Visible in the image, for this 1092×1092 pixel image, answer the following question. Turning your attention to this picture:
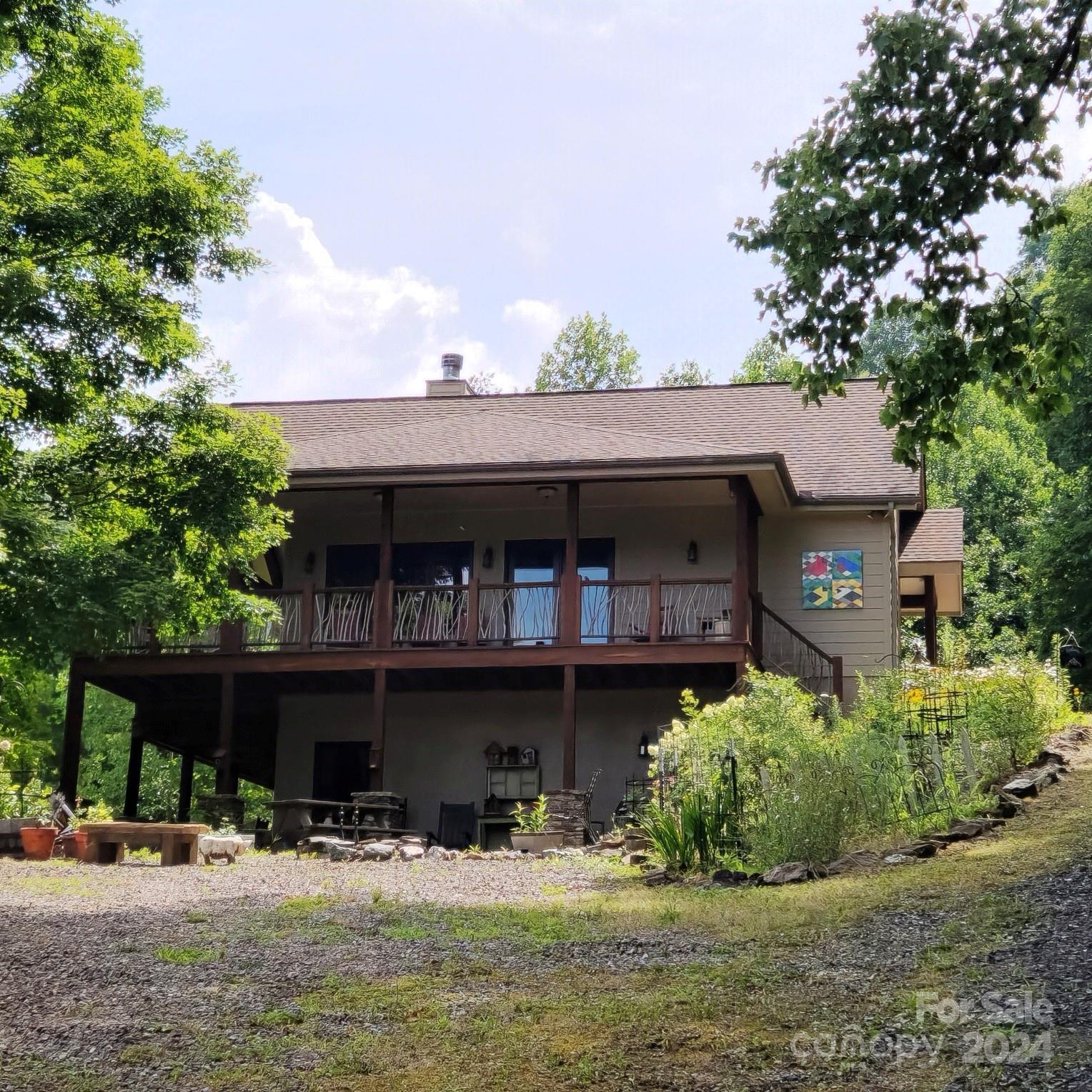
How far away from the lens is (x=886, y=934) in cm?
720

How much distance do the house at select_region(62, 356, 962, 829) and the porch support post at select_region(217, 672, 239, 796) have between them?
0.04m

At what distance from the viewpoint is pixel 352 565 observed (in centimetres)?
2036

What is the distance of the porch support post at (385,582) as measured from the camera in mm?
17834

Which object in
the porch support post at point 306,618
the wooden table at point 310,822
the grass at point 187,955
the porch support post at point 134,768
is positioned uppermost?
A: the porch support post at point 306,618

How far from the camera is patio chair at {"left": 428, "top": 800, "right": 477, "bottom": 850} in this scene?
18.5m

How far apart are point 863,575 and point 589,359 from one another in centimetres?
2585

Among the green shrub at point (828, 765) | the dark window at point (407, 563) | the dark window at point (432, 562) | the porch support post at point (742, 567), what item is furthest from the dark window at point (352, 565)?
the green shrub at point (828, 765)

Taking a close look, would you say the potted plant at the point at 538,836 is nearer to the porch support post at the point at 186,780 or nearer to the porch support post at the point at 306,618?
the porch support post at the point at 306,618

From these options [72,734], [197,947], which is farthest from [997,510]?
[197,947]

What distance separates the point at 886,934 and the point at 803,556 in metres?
12.4

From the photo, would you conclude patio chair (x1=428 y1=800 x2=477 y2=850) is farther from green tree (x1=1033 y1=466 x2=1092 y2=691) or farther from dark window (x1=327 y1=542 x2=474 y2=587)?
green tree (x1=1033 y1=466 x2=1092 y2=691)

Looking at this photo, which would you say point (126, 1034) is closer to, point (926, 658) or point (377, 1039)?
point (377, 1039)

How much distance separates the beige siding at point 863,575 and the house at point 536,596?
0.03 metres

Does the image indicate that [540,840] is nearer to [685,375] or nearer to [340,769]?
[340,769]
